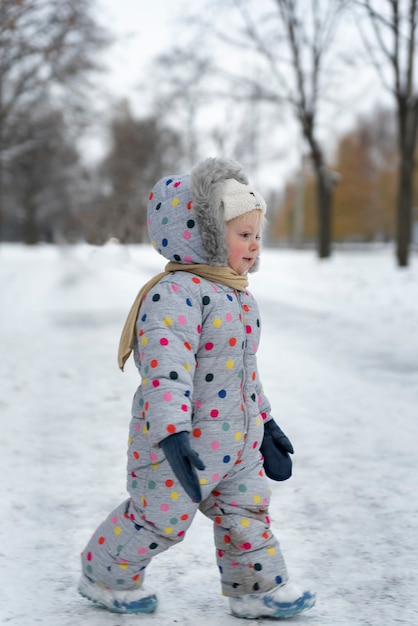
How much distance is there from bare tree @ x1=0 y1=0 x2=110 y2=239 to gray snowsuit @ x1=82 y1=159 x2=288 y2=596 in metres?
10.3

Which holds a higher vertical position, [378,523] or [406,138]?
[406,138]

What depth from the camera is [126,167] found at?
49.1 metres

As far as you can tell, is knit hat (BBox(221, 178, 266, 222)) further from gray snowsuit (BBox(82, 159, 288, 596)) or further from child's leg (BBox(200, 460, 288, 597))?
child's leg (BBox(200, 460, 288, 597))

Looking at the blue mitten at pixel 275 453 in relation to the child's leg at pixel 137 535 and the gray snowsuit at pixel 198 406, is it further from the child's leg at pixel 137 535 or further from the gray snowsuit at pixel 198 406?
the child's leg at pixel 137 535

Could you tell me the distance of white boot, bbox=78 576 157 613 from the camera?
2715 mm

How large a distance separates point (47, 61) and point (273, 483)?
14372mm

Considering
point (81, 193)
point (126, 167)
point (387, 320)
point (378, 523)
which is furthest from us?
point (81, 193)

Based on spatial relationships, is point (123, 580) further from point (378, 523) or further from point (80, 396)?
point (80, 396)

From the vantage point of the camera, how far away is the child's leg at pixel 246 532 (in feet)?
8.66

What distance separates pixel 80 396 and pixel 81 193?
50362mm

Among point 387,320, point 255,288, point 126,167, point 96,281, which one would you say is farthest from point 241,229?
point 126,167

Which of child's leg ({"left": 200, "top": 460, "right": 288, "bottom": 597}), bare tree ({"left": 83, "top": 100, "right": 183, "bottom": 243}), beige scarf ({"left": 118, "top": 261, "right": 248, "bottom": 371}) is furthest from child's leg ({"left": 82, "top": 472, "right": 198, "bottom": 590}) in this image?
bare tree ({"left": 83, "top": 100, "right": 183, "bottom": 243})

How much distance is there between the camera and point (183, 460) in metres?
2.31

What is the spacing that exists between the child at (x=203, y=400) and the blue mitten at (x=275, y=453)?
0.24 feet
